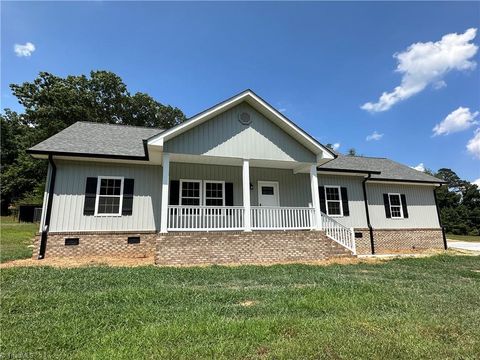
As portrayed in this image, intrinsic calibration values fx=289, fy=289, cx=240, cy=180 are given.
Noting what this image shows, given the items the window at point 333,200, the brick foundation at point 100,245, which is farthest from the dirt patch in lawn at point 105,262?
the window at point 333,200

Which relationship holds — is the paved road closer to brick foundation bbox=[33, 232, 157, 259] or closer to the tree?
brick foundation bbox=[33, 232, 157, 259]

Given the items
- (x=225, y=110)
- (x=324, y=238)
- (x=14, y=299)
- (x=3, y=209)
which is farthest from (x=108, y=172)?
(x=3, y=209)

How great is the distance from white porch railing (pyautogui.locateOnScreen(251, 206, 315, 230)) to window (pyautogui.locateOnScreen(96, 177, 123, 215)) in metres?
5.28

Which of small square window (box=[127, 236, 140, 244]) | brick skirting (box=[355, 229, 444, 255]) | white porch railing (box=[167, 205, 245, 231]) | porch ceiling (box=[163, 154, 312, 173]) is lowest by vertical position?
brick skirting (box=[355, 229, 444, 255])

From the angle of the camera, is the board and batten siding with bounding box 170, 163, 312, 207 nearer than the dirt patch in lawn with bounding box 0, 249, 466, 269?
No

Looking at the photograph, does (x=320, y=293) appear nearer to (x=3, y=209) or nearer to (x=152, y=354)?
(x=152, y=354)

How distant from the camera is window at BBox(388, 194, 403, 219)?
15.7 m

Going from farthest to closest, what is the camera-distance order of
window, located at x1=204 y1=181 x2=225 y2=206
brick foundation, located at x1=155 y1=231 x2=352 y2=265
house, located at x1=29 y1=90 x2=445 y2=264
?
window, located at x1=204 y1=181 x2=225 y2=206 < house, located at x1=29 y1=90 x2=445 y2=264 < brick foundation, located at x1=155 y1=231 x2=352 y2=265

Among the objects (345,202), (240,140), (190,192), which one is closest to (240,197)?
(190,192)

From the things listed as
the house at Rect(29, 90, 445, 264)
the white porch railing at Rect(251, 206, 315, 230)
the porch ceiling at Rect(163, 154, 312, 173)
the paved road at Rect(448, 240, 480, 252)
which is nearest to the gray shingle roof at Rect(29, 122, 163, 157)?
the house at Rect(29, 90, 445, 264)

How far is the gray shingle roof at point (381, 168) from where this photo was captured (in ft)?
48.9

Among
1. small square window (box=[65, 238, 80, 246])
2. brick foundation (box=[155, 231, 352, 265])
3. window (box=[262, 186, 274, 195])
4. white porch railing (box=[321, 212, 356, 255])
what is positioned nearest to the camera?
brick foundation (box=[155, 231, 352, 265])

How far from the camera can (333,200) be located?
571 inches

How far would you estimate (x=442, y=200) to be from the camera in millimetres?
37219
